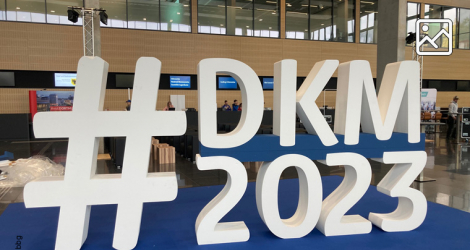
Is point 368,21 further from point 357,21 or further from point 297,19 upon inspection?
point 297,19

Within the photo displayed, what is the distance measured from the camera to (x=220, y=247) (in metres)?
2.75

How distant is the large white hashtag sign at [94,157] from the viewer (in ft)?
8.56

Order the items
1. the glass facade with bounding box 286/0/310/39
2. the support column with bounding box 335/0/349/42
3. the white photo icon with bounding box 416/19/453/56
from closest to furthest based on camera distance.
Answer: the white photo icon with bounding box 416/19/453/56 < the glass facade with bounding box 286/0/310/39 < the support column with bounding box 335/0/349/42

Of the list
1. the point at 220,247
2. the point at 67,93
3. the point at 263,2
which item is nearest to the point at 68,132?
the point at 220,247

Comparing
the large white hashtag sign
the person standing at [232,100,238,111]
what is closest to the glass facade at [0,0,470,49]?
the person standing at [232,100,238,111]

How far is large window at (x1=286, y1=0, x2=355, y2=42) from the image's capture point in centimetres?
1791

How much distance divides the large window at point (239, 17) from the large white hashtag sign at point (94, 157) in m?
14.4

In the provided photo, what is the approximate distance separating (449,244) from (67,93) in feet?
48.1

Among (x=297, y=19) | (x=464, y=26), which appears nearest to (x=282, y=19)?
(x=297, y=19)

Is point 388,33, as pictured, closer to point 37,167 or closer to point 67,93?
point 37,167

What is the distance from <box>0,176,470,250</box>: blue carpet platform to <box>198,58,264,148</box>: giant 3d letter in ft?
2.87

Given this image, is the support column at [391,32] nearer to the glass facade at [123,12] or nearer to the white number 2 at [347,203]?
the white number 2 at [347,203]

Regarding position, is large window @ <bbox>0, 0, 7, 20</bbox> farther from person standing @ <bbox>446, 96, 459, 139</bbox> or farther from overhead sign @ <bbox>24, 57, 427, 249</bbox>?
person standing @ <bbox>446, 96, 459, 139</bbox>

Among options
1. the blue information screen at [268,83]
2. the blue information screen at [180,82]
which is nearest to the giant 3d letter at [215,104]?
the blue information screen at [180,82]
